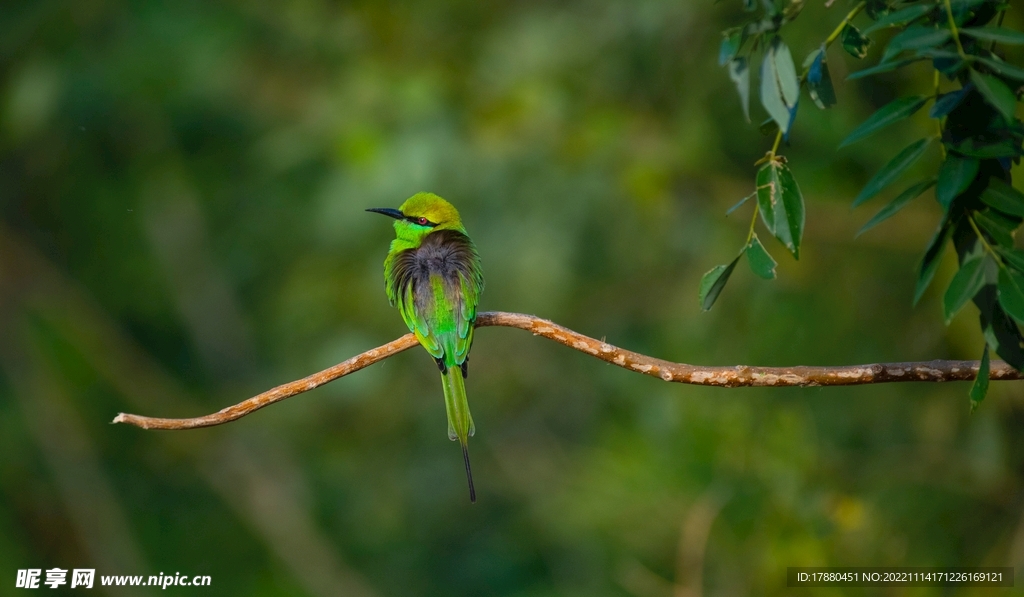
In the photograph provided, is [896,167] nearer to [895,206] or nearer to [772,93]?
[895,206]

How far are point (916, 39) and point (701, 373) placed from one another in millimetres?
783

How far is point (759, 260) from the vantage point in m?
1.57

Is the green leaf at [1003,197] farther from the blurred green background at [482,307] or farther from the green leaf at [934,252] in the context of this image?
the blurred green background at [482,307]

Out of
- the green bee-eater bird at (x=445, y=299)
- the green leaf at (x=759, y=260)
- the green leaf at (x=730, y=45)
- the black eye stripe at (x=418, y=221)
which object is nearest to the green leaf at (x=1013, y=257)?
the green leaf at (x=759, y=260)

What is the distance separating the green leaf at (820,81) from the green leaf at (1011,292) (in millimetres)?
372

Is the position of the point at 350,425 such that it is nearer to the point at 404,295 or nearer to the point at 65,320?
the point at 65,320

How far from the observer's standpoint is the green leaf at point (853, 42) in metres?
1.58

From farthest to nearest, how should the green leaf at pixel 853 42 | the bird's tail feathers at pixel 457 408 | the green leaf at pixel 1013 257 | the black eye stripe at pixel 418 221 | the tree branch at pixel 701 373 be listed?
the black eye stripe at pixel 418 221 → the bird's tail feathers at pixel 457 408 → the tree branch at pixel 701 373 → the green leaf at pixel 853 42 → the green leaf at pixel 1013 257

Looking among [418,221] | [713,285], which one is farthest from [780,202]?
[418,221]

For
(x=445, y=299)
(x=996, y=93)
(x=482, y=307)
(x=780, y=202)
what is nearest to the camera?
(x=996, y=93)

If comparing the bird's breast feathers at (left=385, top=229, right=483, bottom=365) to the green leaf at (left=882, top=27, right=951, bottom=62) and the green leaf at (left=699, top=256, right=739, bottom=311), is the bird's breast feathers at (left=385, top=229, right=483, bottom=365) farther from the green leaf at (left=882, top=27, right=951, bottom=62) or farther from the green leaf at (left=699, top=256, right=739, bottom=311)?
the green leaf at (left=882, top=27, right=951, bottom=62)

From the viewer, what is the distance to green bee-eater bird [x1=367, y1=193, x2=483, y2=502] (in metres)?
2.72

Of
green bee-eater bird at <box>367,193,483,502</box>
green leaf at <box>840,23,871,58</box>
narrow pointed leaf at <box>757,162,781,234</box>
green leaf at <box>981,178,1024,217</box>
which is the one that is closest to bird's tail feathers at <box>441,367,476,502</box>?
green bee-eater bird at <box>367,193,483,502</box>

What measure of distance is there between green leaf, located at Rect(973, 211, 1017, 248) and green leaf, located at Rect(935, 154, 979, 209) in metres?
0.09
